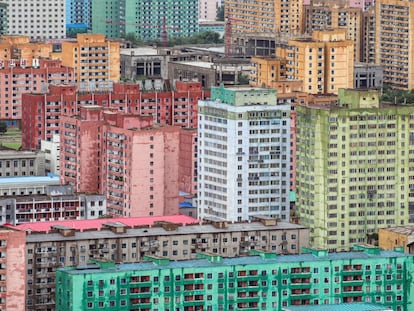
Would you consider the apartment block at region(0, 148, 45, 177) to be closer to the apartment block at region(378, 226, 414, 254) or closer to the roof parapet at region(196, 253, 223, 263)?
the apartment block at region(378, 226, 414, 254)

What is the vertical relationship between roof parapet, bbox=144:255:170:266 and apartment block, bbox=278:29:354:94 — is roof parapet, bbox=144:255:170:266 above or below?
below

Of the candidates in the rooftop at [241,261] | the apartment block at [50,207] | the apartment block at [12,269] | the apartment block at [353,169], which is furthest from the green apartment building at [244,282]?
the apartment block at [50,207]

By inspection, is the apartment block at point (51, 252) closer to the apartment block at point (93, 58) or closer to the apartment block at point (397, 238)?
the apartment block at point (397, 238)

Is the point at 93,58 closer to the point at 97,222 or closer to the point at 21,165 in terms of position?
the point at 21,165

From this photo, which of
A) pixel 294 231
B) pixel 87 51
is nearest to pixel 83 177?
pixel 294 231

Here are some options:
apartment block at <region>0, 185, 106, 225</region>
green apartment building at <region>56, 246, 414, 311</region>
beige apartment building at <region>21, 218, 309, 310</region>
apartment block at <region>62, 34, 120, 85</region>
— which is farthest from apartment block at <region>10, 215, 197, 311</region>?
apartment block at <region>62, 34, 120, 85</region>
